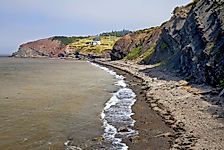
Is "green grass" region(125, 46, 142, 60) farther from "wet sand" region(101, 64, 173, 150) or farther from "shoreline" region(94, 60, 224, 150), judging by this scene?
"wet sand" region(101, 64, 173, 150)

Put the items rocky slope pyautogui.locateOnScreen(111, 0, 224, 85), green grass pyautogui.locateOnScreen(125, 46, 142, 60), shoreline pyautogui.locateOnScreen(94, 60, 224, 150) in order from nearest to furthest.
Result: shoreline pyautogui.locateOnScreen(94, 60, 224, 150) → rocky slope pyautogui.locateOnScreen(111, 0, 224, 85) → green grass pyautogui.locateOnScreen(125, 46, 142, 60)

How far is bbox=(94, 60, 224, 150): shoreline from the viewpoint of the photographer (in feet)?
82.9

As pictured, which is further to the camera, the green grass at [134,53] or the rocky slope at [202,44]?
the green grass at [134,53]

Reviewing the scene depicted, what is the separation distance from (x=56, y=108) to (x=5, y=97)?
36.5 ft

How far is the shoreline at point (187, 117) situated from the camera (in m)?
25.3

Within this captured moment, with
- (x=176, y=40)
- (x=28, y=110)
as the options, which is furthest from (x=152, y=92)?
(x=176, y=40)

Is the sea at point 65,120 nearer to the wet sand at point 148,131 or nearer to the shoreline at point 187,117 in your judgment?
the wet sand at point 148,131

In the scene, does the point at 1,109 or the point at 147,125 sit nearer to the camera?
the point at 147,125

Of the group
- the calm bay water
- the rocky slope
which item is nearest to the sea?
the calm bay water

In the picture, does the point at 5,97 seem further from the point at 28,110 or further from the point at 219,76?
the point at 219,76

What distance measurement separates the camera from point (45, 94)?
52.0m

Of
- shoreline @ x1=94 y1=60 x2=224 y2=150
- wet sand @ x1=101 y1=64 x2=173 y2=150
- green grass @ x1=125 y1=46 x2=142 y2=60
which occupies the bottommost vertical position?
wet sand @ x1=101 y1=64 x2=173 y2=150

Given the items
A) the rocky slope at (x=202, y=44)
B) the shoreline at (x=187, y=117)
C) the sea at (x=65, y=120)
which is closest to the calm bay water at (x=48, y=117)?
the sea at (x=65, y=120)

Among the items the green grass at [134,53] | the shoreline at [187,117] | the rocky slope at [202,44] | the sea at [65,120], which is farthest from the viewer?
the green grass at [134,53]
